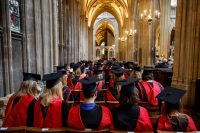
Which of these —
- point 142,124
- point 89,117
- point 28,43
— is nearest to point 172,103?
point 142,124

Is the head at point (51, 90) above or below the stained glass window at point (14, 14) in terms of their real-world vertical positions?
below

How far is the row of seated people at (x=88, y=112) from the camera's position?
2.49 metres

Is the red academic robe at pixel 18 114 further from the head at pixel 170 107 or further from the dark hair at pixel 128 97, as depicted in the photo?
the head at pixel 170 107

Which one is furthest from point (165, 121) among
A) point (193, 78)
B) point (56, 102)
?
point (193, 78)

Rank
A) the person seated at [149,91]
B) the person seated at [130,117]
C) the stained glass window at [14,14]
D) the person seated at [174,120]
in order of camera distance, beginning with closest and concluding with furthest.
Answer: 1. the person seated at [174,120]
2. the person seated at [130,117]
3. the person seated at [149,91]
4. the stained glass window at [14,14]

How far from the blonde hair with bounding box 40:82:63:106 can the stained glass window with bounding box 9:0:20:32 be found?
3921 mm

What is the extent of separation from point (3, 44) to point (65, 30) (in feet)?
33.7

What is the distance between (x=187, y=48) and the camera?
739 centimetres

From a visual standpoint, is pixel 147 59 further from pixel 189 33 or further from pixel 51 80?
pixel 51 80

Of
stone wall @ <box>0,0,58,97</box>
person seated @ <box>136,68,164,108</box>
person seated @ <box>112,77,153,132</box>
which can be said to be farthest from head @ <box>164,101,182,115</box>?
stone wall @ <box>0,0,58,97</box>

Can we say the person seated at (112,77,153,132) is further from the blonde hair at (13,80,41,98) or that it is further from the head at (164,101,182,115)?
the blonde hair at (13,80,41,98)

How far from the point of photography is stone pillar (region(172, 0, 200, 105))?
717cm

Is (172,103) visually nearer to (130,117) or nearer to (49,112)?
(130,117)

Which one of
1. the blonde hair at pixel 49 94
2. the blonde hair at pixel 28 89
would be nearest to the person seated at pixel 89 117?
the blonde hair at pixel 49 94
